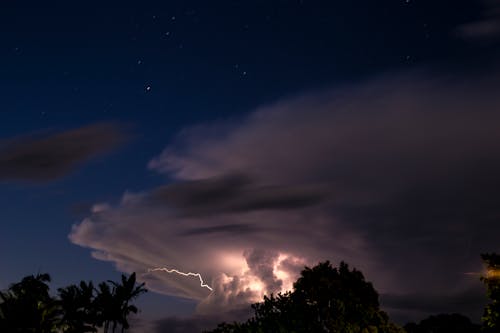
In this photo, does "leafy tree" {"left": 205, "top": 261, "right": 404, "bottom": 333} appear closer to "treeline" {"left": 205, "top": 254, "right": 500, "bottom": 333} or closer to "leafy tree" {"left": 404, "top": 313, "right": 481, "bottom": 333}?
"treeline" {"left": 205, "top": 254, "right": 500, "bottom": 333}

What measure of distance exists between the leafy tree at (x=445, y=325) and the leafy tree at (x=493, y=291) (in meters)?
37.5

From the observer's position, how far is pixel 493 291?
25391mm

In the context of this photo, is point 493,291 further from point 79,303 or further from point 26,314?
point 79,303

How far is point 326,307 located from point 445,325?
3250 centimetres

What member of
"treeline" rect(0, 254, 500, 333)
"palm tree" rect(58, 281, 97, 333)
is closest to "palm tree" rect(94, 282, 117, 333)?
"palm tree" rect(58, 281, 97, 333)

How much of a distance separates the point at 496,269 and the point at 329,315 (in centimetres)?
1275

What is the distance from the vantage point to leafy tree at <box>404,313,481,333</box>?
6028 centimetres

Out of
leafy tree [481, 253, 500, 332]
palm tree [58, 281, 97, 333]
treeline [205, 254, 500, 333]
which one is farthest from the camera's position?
palm tree [58, 281, 97, 333]

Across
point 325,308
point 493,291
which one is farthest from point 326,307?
point 493,291

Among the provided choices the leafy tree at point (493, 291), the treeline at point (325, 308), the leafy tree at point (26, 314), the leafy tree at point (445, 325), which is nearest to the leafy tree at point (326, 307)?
the treeline at point (325, 308)

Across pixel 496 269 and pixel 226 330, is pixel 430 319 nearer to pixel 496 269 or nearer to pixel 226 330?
pixel 226 330

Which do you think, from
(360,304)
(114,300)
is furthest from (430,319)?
(114,300)

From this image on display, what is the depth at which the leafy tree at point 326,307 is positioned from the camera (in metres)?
34.8

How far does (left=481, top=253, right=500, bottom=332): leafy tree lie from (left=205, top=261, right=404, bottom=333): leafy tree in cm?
1028
